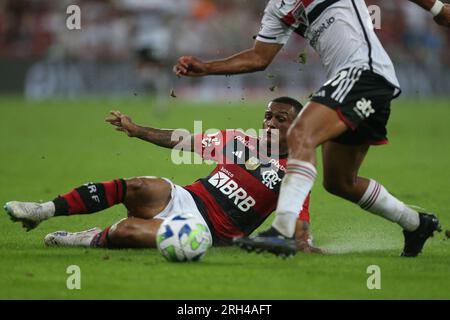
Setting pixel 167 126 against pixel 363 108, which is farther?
pixel 167 126

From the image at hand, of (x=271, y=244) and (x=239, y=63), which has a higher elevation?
(x=239, y=63)

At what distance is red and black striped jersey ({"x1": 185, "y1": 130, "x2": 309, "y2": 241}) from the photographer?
8.10m

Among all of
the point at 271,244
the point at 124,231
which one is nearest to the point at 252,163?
the point at 124,231

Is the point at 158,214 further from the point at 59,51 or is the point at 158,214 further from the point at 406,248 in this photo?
the point at 59,51

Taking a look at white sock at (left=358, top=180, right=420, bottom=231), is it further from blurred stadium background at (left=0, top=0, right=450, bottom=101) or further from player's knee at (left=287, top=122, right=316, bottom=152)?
blurred stadium background at (left=0, top=0, right=450, bottom=101)

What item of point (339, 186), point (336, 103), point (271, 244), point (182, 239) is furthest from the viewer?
point (339, 186)

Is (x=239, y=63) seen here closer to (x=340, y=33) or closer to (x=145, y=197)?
(x=340, y=33)

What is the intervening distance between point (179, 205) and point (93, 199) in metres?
0.74

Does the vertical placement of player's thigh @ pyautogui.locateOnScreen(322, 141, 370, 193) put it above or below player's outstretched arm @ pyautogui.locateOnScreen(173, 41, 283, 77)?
below

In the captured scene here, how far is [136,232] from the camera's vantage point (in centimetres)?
777

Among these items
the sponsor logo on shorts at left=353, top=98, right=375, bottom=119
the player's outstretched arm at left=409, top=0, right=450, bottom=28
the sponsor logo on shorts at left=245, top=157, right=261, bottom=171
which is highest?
the player's outstretched arm at left=409, top=0, right=450, bottom=28

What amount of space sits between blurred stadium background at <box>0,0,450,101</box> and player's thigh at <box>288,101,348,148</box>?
23.4 m

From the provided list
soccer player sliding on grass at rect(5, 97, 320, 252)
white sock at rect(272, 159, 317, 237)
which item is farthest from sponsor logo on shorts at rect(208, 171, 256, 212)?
white sock at rect(272, 159, 317, 237)

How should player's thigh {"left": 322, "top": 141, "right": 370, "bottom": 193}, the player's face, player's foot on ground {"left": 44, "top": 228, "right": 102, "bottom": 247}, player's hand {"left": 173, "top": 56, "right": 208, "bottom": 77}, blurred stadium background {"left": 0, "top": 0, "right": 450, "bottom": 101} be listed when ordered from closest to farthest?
player's hand {"left": 173, "top": 56, "right": 208, "bottom": 77}
player's thigh {"left": 322, "top": 141, "right": 370, "bottom": 193}
the player's face
player's foot on ground {"left": 44, "top": 228, "right": 102, "bottom": 247}
blurred stadium background {"left": 0, "top": 0, "right": 450, "bottom": 101}
